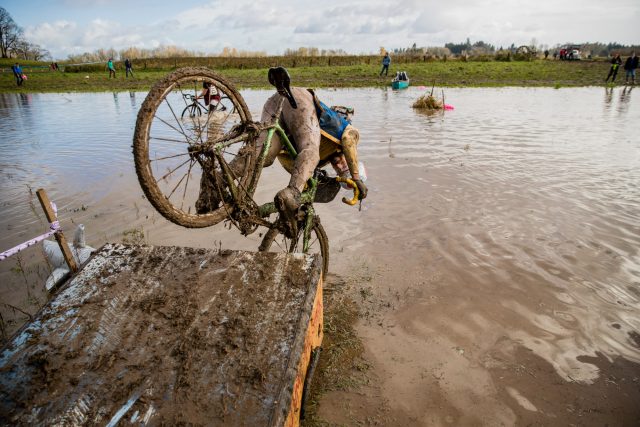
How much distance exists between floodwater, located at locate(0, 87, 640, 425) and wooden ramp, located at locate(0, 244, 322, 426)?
1.08 m

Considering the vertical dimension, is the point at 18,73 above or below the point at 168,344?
above

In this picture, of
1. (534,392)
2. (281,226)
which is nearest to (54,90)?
(281,226)

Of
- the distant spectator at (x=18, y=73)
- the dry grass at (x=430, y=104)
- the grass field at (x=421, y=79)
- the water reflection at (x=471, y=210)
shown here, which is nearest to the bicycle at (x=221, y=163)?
the water reflection at (x=471, y=210)

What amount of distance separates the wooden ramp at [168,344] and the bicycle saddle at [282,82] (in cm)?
126

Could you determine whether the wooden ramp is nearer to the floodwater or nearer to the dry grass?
the floodwater

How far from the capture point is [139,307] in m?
1.93

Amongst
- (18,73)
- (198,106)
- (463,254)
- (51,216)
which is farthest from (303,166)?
(18,73)

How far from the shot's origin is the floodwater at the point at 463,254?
2814 millimetres

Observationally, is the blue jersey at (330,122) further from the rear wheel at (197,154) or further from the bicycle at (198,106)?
the bicycle at (198,106)

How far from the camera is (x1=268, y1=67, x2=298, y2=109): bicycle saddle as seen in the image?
2752mm

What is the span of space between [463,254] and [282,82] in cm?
316

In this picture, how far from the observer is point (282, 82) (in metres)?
2.78

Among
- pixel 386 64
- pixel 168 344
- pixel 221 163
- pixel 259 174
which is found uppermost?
pixel 386 64

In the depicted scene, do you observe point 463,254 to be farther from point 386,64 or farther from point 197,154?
point 386,64
